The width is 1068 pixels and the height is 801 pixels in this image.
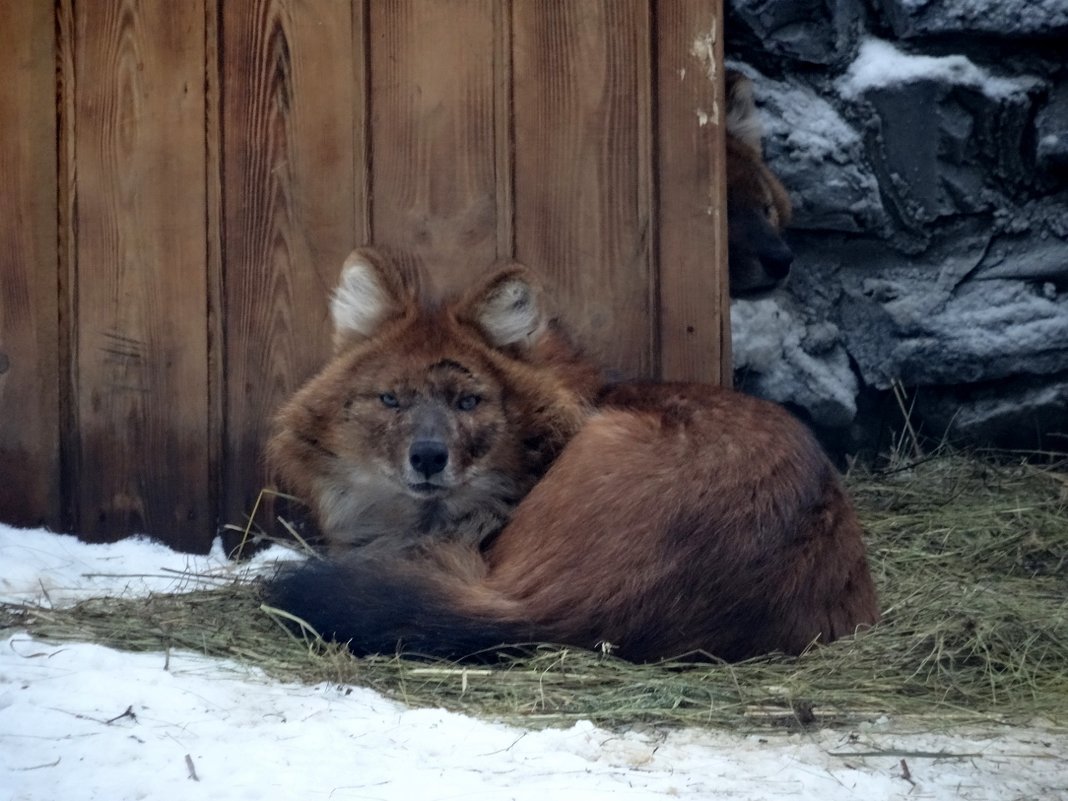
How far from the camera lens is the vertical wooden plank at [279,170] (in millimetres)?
4613

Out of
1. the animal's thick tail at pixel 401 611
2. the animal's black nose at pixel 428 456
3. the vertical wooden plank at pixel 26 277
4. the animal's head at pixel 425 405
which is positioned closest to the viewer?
the animal's thick tail at pixel 401 611

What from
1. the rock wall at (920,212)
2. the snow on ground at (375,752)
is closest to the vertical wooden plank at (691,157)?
the rock wall at (920,212)

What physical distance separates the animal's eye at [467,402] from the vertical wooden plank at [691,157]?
752 millimetres

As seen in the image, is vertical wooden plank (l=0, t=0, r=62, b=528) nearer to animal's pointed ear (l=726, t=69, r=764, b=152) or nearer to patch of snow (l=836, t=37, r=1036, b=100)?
animal's pointed ear (l=726, t=69, r=764, b=152)

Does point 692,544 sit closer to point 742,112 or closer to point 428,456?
point 428,456

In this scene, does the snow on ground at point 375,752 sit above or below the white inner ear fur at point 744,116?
below

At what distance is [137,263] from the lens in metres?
4.65

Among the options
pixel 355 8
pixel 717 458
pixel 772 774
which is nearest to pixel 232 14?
pixel 355 8

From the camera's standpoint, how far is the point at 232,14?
4613 mm

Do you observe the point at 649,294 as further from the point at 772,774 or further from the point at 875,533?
the point at 772,774

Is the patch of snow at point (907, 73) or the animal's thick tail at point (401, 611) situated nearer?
the animal's thick tail at point (401, 611)

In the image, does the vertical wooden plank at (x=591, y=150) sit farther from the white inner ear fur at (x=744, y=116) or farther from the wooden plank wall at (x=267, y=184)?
the white inner ear fur at (x=744, y=116)

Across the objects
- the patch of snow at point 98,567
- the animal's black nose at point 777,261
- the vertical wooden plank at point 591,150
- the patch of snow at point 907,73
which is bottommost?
the patch of snow at point 98,567

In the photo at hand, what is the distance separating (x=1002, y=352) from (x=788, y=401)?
0.90 m
